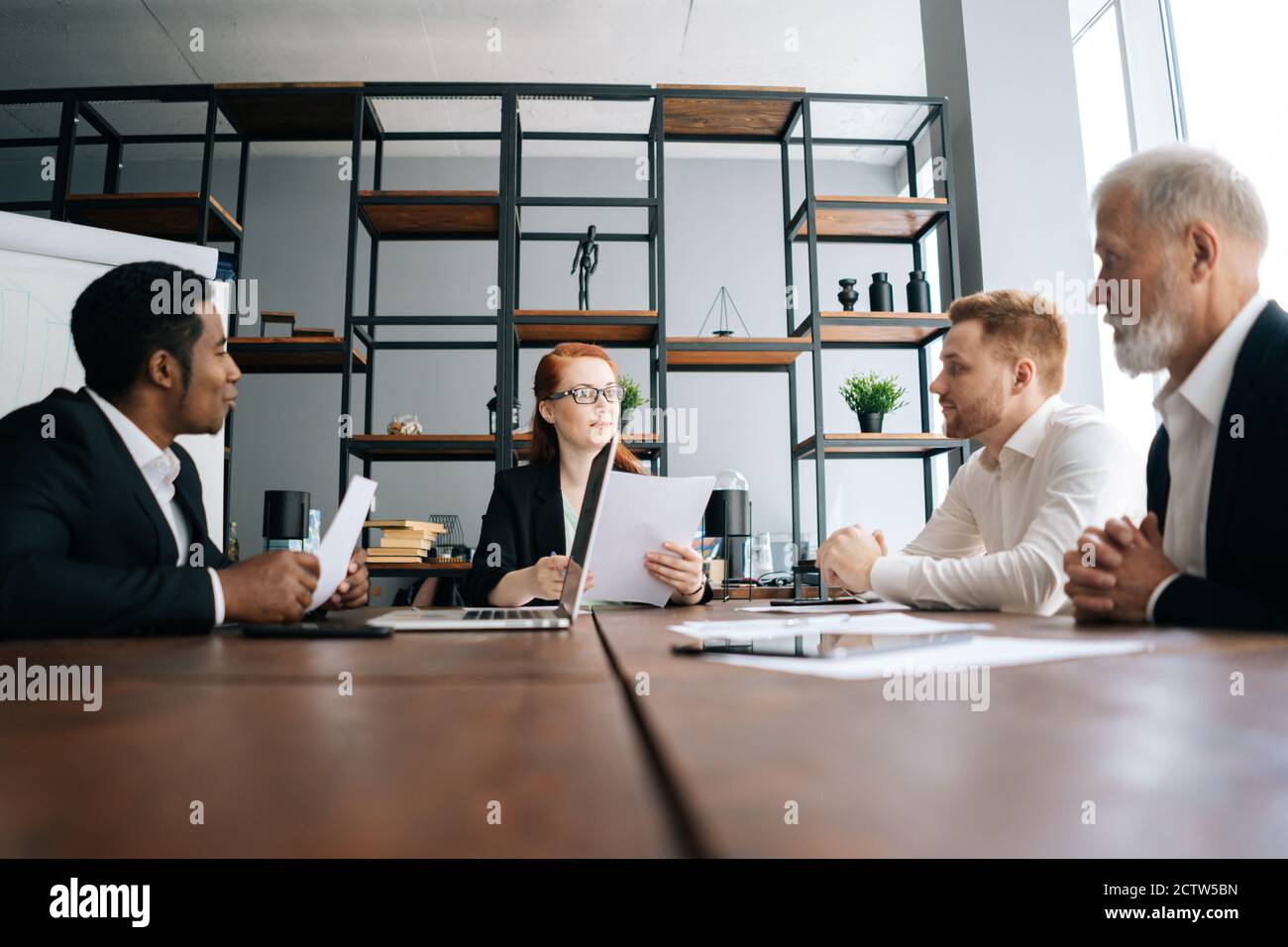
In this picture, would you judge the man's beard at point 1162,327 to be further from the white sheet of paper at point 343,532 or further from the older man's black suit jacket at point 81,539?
the older man's black suit jacket at point 81,539

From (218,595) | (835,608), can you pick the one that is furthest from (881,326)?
(218,595)

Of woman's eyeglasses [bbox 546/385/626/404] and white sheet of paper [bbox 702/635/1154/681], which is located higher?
woman's eyeglasses [bbox 546/385/626/404]

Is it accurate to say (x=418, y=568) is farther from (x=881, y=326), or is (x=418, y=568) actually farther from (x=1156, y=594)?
(x=1156, y=594)

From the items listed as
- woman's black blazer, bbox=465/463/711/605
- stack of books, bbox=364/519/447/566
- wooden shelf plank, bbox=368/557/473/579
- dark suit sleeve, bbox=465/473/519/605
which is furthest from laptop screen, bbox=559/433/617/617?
stack of books, bbox=364/519/447/566

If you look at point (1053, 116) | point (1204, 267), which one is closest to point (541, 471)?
point (1204, 267)

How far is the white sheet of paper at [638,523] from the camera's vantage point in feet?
4.68

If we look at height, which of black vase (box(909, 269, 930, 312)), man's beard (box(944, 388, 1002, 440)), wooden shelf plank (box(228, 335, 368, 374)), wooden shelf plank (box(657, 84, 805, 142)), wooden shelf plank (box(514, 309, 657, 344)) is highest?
wooden shelf plank (box(657, 84, 805, 142))

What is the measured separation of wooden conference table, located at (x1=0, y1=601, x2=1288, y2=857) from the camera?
0.25 metres

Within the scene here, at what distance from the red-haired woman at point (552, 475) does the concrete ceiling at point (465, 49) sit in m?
2.85

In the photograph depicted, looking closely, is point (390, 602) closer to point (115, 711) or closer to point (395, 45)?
point (395, 45)

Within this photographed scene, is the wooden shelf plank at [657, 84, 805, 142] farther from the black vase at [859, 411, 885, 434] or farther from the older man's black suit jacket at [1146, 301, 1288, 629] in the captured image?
the older man's black suit jacket at [1146, 301, 1288, 629]

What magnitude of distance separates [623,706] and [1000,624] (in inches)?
28.6

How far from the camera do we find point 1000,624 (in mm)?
1010
